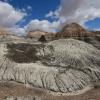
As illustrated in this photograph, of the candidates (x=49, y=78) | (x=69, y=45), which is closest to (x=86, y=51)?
(x=69, y=45)

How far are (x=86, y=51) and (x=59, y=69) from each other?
4.25 meters

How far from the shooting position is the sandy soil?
1259cm

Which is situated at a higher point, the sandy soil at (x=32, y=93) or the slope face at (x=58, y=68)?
the slope face at (x=58, y=68)

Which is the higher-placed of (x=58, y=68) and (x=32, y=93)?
(x=58, y=68)

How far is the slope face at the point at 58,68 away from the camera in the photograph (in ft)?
46.8

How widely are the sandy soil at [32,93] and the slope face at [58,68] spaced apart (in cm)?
64

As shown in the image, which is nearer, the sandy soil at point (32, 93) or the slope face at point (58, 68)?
the sandy soil at point (32, 93)

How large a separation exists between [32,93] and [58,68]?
3272mm

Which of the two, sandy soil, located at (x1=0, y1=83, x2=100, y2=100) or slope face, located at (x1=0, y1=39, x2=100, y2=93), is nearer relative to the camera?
sandy soil, located at (x1=0, y1=83, x2=100, y2=100)

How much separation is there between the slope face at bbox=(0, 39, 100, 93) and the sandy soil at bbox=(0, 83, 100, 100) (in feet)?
2.12

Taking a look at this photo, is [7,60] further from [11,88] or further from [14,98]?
[14,98]

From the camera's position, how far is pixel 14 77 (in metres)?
14.7

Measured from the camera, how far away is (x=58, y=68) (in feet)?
51.7

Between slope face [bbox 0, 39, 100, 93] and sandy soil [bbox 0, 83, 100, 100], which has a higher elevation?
slope face [bbox 0, 39, 100, 93]
